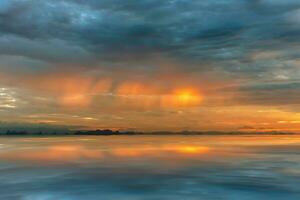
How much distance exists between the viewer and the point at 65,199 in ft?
62.6

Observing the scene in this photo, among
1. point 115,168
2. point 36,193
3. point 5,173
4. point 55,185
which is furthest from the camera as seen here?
point 115,168

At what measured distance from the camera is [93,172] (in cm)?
2977

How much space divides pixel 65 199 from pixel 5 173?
1196 cm

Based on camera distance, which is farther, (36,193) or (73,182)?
(73,182)

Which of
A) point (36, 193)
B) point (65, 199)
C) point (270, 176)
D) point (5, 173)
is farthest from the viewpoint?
point (5, 173)

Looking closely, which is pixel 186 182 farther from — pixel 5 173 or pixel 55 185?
pixel 5 173

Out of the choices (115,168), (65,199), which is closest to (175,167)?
(115,168)

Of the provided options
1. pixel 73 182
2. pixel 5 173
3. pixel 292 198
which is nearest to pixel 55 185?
pixel 73 182

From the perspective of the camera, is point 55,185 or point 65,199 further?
point 55,185

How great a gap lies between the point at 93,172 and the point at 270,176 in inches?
494

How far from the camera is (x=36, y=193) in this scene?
20.6 meters

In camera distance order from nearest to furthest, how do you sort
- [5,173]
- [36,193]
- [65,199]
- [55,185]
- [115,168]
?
[65,199] < [36,193] < [55,185] < [5,173] < [115,168]

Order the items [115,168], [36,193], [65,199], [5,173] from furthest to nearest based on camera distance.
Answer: [115,168] → [5,173] → [36,193] → [65,199]

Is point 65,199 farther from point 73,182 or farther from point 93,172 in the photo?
point 93,172
